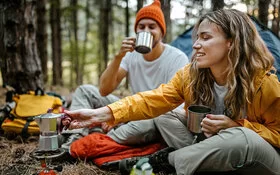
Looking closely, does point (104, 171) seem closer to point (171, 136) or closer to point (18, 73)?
point (171, 136)

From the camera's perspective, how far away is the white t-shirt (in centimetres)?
324

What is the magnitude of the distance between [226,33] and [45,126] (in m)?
1.48

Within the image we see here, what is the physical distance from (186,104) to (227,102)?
45 centimetres

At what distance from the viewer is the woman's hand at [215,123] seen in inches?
77.9

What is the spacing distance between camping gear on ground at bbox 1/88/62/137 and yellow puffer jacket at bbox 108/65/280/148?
4.92 feet

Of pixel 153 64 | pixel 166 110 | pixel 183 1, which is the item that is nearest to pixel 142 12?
pixel 153 64

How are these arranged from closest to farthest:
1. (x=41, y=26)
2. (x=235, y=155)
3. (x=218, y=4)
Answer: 1. (x=235, y=155)
2. (x=218, y=4)
3. (x=41, y=26)

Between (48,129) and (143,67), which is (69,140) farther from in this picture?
(143,67)

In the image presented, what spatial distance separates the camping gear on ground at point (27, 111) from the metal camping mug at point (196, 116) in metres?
2.02

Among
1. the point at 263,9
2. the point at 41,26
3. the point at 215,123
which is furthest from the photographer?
the point at 41,26

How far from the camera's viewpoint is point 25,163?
267 cm

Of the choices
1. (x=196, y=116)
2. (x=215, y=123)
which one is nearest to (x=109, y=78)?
(x=196, y=116)

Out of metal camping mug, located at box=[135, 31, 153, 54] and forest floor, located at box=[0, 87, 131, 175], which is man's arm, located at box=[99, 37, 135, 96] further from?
forest floor, located at box=[0, 87, 131, 175]

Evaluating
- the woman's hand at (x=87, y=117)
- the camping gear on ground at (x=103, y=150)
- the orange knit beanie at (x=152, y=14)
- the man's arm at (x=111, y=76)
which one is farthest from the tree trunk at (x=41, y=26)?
the woman's hand at (x=87, y=117)
